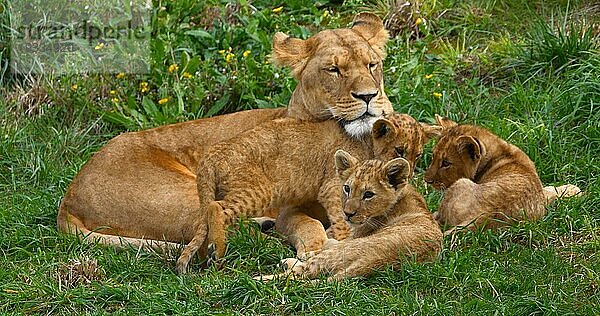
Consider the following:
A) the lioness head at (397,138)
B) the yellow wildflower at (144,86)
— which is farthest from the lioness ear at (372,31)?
the yellow wildflower at (144,86)

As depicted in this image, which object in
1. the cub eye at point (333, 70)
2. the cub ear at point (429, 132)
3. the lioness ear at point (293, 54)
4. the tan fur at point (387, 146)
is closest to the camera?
the tan fur at point (387, 146)

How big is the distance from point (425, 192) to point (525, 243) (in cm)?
123

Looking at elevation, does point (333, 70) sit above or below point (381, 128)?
above

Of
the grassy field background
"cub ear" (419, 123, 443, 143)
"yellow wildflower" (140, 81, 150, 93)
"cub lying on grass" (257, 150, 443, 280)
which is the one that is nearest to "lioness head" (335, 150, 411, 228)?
"cub lying on grass" (257, 150, 443, 280)

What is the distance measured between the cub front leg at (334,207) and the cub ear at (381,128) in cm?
35

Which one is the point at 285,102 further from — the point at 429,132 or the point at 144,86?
the point at 429,132

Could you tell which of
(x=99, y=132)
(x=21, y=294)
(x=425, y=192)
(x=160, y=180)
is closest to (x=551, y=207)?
(x=425, y=192)

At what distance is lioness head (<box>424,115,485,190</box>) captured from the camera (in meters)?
7.23

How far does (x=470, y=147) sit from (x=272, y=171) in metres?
1.22

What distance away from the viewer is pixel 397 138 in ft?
22.3

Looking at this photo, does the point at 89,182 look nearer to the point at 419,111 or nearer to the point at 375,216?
the point at 375,216

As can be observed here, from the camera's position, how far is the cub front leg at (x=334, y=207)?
6770mm

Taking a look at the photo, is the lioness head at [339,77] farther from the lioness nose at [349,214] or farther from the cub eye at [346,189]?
the lioness nose at [349,214]

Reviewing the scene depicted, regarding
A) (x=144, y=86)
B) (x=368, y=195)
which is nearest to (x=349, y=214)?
(x=368, y=195)
